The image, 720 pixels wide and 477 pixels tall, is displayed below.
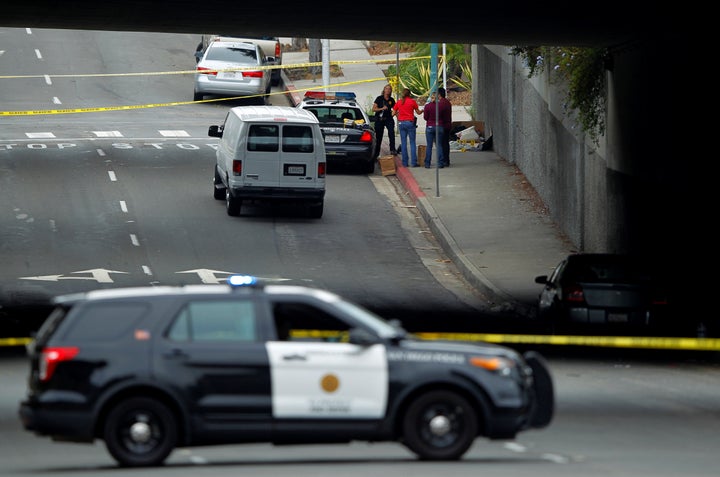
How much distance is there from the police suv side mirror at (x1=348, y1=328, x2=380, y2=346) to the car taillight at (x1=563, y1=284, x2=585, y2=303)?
7993 mm

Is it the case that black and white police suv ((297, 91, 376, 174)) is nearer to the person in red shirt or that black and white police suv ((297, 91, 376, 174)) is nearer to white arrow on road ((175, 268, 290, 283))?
the person in red shirt

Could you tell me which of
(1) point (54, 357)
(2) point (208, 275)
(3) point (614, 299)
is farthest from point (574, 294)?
(1) point (54, 357)

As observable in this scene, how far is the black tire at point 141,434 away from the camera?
38.2 ft

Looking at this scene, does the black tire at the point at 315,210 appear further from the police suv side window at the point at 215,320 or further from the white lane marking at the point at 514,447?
the police suv side window at the point at 215,320

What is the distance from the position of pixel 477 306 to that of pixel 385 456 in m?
11.8

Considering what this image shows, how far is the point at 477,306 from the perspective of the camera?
24.3m

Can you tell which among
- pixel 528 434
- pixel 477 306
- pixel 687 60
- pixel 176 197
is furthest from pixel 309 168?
pixel 528 434

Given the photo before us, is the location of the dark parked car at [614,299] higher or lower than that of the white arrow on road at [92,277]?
lower

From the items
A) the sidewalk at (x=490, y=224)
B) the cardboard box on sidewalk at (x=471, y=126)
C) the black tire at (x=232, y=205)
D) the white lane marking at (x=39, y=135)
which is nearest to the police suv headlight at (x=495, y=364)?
the sidewalk at (x=490, y=224)

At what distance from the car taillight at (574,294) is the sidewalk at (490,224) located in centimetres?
377

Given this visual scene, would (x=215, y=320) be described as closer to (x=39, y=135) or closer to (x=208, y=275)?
(x=208, y=275)

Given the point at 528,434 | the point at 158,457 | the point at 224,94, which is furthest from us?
the point at 224,94

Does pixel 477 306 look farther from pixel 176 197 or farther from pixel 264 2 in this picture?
pixel 176 197

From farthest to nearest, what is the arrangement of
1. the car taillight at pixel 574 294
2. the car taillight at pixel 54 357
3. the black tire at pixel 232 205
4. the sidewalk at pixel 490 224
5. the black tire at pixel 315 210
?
the black tire at pixel 315 210
the black tire at pixel 232 205
the sidewalk at pixel 490 224
the car taillight at pixel 574 294
the car taillight at pixel 54 357
